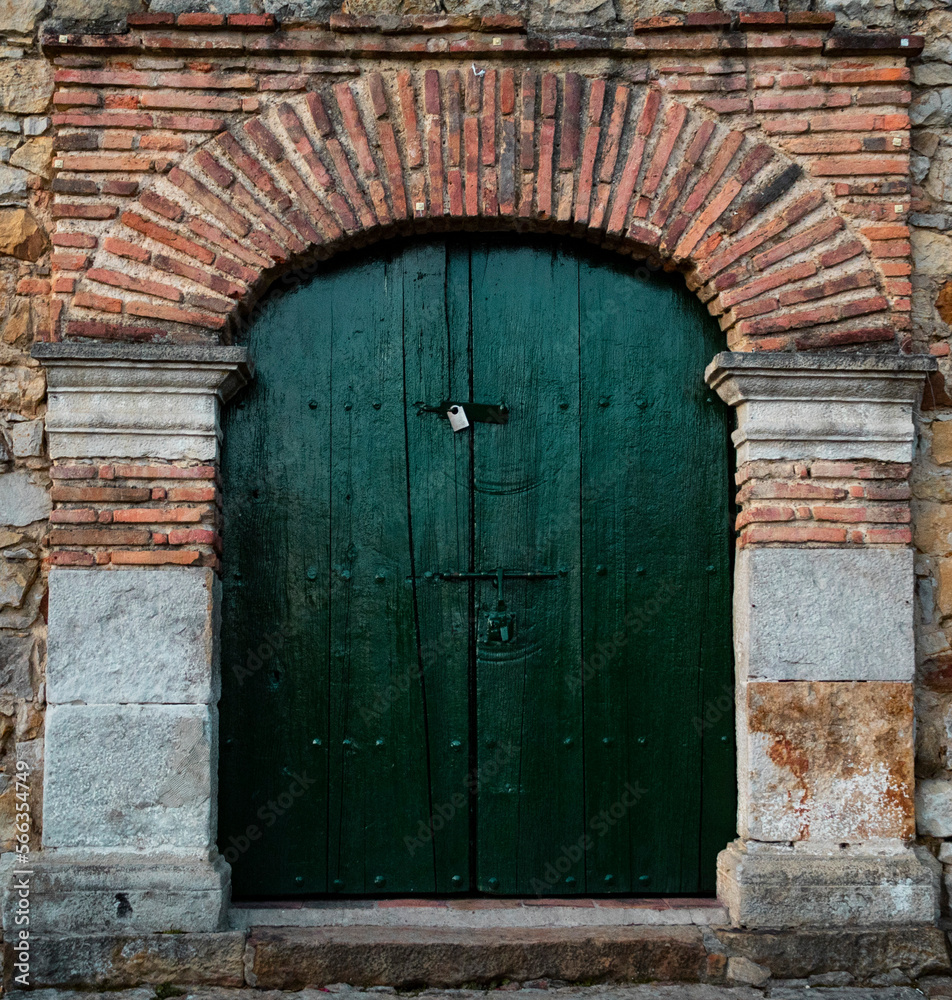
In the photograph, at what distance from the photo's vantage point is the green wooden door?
3.16 meters

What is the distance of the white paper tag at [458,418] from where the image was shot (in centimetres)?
322

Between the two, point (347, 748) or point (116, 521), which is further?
point (347, 748)

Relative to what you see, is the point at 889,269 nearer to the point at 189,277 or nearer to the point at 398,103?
the point at 398,103

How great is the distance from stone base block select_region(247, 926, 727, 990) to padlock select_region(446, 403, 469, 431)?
5.35 ft

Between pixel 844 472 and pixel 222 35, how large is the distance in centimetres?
A: 249

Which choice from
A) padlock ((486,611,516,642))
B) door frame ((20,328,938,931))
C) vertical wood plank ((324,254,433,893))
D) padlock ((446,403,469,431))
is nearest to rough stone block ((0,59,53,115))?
door frame ((20,328,938,931))

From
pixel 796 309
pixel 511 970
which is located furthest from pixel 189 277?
Answer: pixel 511 970

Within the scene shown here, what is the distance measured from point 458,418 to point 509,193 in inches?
29.9

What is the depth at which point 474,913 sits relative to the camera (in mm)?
3053

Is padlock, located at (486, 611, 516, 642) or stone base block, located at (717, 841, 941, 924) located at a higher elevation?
padlock, located at (486, 611, 516, 642)

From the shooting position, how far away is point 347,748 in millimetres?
3170

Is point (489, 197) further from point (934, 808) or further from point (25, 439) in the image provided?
point (934, 808)

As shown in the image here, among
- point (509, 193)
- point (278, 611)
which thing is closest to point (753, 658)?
point (278, 611)

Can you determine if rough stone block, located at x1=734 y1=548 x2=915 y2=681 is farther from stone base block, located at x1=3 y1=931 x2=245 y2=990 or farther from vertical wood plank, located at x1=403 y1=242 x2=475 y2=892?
stone base block, located at x1=3 y1=931 x2=245 y2=990
